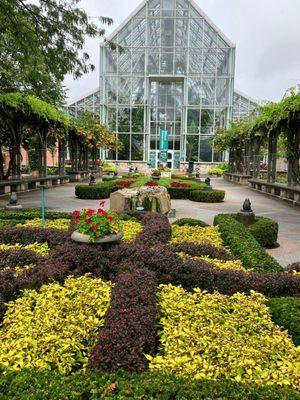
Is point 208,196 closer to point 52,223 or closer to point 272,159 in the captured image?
point 272,159

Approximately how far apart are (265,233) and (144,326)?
15.7 feet

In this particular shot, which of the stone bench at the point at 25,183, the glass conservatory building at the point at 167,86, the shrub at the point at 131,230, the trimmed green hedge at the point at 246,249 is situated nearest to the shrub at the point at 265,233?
the trimmed green hedge at the point at 246,249

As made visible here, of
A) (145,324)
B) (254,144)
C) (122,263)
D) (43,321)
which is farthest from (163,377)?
(254,144)

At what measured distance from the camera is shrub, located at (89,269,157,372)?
7.24 feet

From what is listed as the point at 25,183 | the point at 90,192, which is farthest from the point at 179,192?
the point at 25,183

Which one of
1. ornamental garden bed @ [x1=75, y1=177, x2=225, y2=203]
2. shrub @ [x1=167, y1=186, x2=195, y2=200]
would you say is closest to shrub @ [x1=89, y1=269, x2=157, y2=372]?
ornamental garden bed @ [x1=75, y1=177, x2=225, y2=203]

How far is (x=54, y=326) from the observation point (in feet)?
8.84

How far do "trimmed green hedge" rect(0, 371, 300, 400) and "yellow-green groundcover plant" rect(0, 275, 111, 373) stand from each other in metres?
0.24

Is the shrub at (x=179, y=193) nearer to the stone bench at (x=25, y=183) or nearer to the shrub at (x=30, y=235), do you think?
the stone bench at (x=25, y=183)

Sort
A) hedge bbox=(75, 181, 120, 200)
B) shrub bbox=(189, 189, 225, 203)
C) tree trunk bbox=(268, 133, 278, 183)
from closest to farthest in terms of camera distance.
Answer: shrub bbox=(189, 189, 225, 203) < hedge bbox=(75, 181, 120, 200) < tree trunk bbox=(268, 133, 278, 183)

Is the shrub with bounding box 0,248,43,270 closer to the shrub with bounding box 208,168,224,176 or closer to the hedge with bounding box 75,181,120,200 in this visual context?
the hedge with bounding box 75,181,120,200

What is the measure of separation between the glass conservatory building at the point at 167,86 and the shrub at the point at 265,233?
87.5 ft

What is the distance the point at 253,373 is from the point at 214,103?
35.4 m

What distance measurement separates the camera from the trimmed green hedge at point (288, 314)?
2738 millimetres
